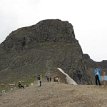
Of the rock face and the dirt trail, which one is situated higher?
the rock face

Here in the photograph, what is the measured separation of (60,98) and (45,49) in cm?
13454

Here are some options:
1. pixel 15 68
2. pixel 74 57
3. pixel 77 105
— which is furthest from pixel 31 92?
pixel 74 57

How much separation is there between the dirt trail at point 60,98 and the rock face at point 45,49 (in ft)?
363

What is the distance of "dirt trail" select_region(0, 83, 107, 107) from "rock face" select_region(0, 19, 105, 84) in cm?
11057

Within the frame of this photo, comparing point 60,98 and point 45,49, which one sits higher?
point 45,49

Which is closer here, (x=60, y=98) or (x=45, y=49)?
(x=60, y=98)

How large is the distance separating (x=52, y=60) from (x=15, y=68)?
42.9 ft

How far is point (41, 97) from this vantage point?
33.9 metres

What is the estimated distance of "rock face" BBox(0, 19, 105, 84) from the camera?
156500 mm

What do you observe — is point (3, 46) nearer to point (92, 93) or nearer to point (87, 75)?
point (87, 75)

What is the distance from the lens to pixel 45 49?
167 m

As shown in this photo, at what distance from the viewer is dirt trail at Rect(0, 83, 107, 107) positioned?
1180 inches

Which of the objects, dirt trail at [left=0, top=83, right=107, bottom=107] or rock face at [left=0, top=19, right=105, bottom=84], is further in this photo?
rock face at [left=0, top=19, right=105, bottom=84]

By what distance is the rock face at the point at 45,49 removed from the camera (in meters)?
156
